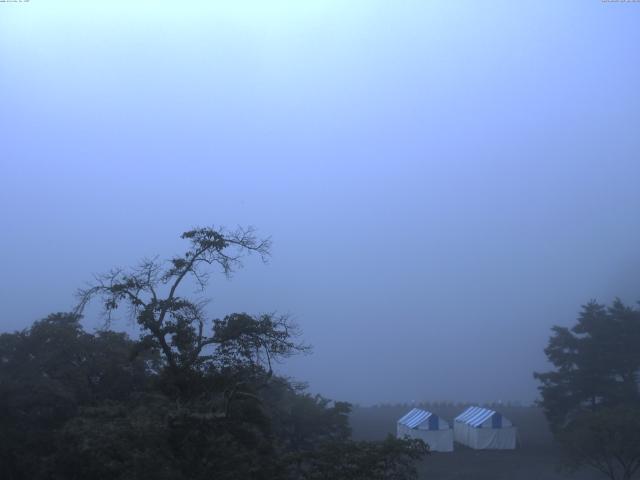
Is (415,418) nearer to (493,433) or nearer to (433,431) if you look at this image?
(433,431)

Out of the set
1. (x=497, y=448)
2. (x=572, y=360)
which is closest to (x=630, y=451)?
(x=497, y=448)

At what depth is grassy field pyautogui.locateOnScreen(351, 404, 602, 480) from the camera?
23.3 m

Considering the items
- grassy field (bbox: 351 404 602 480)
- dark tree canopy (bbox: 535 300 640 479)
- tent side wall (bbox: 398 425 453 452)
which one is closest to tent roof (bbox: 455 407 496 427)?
grassy field (bbox: 351 404 602 480)

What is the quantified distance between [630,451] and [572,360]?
1247cm

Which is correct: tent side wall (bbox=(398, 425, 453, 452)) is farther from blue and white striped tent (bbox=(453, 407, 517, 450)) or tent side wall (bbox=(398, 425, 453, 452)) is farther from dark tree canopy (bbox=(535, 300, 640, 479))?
dark tree canopy (bbox=(535, 300, 640, 479))

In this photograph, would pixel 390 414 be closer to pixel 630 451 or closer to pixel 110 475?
pixel 630 451

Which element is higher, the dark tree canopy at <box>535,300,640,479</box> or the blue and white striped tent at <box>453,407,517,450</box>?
the dark tree canopy at <box>535,300,640,479</box>

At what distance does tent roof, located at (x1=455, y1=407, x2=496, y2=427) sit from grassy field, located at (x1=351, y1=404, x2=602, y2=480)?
116 cm

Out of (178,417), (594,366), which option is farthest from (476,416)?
(178,417)

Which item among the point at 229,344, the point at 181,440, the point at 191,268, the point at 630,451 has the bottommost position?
the point at 630,451

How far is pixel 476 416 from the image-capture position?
99.9 ft

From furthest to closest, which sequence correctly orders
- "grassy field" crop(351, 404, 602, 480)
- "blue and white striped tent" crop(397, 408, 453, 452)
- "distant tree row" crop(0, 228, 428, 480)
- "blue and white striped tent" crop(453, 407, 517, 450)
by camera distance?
"blue and white striped tent" crop(453, 407, 517, 450) → "blue and white striped tent" crop(397, 408, 453, 452) → "grassy field" crop(351, 404, 602, 480) → "distant tree row" crop(0, 228, 428, 480)

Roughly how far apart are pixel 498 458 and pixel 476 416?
3550mm

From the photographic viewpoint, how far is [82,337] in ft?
51.8
